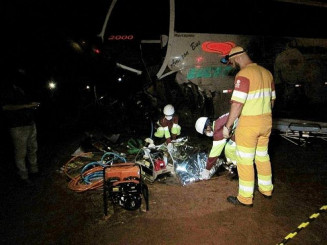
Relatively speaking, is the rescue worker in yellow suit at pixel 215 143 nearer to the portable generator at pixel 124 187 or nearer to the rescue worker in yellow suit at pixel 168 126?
the rescue worker in yellow suit at pixel 168 126

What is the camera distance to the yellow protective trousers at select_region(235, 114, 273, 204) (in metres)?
3.27

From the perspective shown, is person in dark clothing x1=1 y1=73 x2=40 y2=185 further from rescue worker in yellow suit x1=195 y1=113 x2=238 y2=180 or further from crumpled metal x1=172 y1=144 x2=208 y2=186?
rescue worker in yellow suit x1=195 y1=113 x2=238 y2=180

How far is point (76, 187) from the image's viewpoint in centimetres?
413

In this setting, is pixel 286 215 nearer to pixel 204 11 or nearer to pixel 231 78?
pixel 231 78

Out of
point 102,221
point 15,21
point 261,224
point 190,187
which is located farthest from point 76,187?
point 15,21

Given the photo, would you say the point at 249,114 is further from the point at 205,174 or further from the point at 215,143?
the point at 205,174

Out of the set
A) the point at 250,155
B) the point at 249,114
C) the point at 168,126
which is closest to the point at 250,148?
the point at 250,155

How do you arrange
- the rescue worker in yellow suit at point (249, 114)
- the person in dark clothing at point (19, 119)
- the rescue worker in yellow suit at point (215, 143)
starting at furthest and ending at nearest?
the rescue worker in yellow suit at point (215, 143) → the person in dark clothing at point (19, 119) → the rescue worker in yellow suit at point (249, 114)

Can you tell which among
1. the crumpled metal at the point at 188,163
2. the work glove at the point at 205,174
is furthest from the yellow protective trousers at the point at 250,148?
the crumpled metal at the point at 188,163

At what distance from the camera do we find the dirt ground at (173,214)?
2984mm

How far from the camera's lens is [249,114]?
129 inches

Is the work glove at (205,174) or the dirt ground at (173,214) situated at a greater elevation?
the work glove at (205,174)

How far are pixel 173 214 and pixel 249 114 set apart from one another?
65.7 inches

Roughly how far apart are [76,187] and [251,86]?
3084mm
